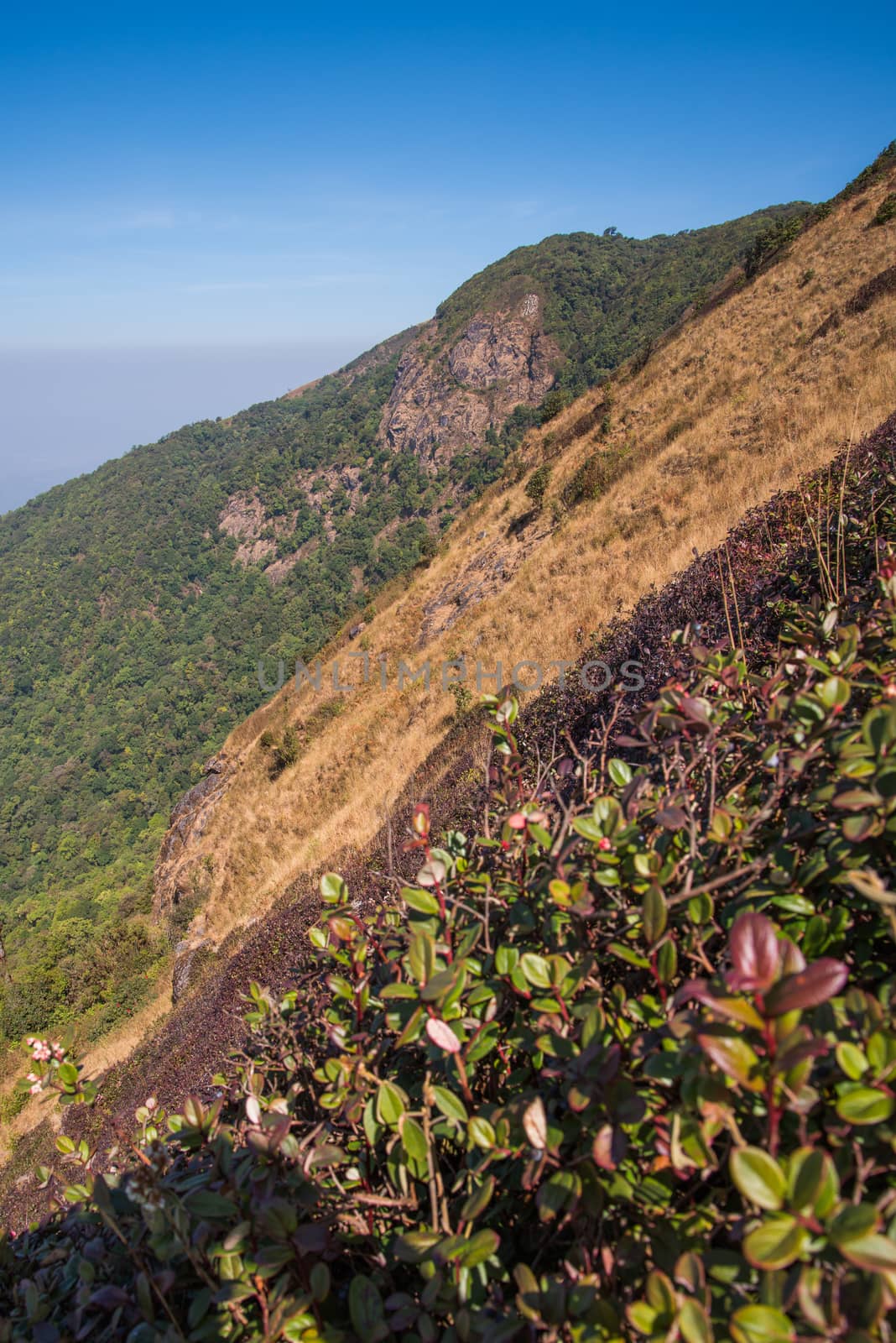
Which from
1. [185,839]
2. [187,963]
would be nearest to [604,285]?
[185,839]

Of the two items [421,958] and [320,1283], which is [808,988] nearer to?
[421,958]

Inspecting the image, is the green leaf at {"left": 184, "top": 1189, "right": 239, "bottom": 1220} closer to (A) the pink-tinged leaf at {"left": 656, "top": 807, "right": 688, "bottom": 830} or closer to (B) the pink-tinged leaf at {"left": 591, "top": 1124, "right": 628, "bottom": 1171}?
(B) the pink-tinged leaf at {"left": 591, "top": 1124, "right": 628, "bottom": 1171}

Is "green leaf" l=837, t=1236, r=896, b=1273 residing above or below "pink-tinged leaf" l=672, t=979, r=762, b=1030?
below

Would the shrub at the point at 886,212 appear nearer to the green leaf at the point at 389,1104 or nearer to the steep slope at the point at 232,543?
the green leaf at the point at 389,1104

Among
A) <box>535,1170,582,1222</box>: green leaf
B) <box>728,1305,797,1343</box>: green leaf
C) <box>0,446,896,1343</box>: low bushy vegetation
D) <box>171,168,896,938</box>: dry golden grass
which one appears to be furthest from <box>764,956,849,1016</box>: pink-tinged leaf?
<box>171,168,896,938</box>: dry golden grass

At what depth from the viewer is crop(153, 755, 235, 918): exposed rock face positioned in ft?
48.9

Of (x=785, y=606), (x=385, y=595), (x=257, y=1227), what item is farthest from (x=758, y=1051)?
(x=385, y=595)

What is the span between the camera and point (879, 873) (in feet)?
3.48

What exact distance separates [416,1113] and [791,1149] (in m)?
0.57

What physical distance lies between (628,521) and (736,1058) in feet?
38.4

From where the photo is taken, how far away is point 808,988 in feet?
2.30

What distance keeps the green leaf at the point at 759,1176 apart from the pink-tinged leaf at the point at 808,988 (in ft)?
0.44

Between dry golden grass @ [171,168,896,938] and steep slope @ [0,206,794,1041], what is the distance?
4513cm

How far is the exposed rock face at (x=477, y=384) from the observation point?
100438 millimetres
